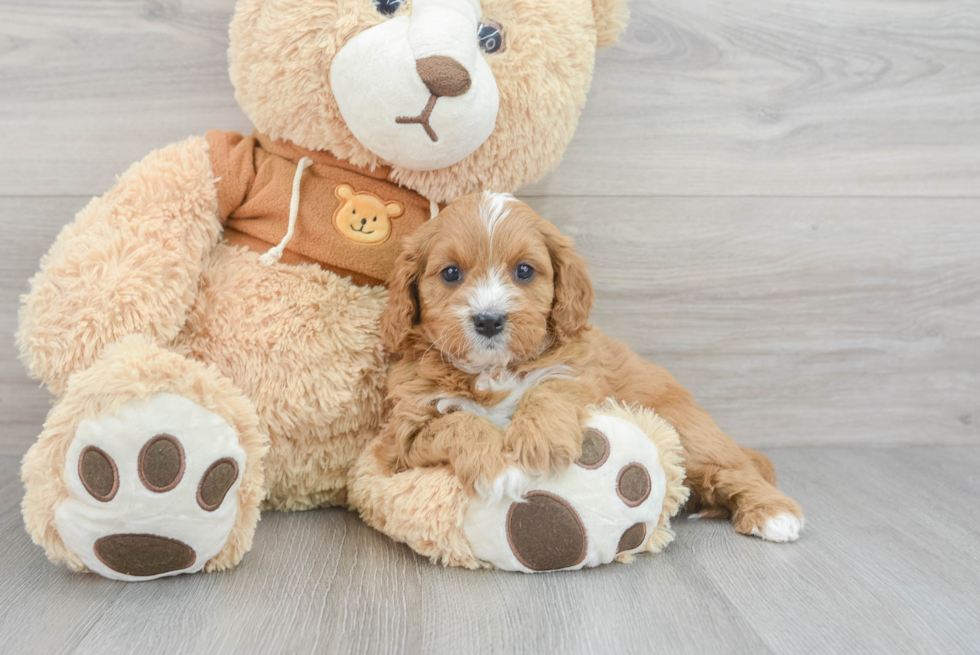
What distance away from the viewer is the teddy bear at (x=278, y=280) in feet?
3.73

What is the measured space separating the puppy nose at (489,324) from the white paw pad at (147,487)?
0.45 metres

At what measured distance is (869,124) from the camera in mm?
1930

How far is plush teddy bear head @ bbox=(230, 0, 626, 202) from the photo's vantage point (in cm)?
127

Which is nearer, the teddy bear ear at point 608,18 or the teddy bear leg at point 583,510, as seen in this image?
the teddy bear leg at point 583,510

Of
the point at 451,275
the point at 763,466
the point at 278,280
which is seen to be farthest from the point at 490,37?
the point at 763,466

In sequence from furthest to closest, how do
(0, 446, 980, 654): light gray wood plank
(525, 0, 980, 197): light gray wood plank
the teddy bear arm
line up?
(525, 0, 980, 197): light gray wood plank < the teddy bear arm < (0, 446, 980, 654): light gray wood plank

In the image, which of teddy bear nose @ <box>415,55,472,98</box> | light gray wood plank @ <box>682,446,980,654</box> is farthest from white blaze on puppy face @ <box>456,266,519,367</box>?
light gray wood plank @ <box>682,446,980,654</box>

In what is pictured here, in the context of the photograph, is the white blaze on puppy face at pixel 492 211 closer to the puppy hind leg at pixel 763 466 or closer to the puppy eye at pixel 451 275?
the puppy eye at pixel 451 275

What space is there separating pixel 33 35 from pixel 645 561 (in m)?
1.81

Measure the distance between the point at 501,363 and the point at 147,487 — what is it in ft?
2.01

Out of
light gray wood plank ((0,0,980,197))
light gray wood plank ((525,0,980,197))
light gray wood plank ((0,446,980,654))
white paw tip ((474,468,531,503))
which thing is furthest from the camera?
light gray wood plank ((525,0,980,197))

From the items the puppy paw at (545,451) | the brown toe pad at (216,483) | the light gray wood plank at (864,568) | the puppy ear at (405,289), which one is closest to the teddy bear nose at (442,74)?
the puppy ear at (405,289)

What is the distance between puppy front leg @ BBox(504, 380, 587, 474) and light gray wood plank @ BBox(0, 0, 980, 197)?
740 millimetres

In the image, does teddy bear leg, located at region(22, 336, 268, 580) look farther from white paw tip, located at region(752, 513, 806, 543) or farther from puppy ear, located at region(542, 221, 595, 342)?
white paw tip, located at region(752, 513, 806, 543)
